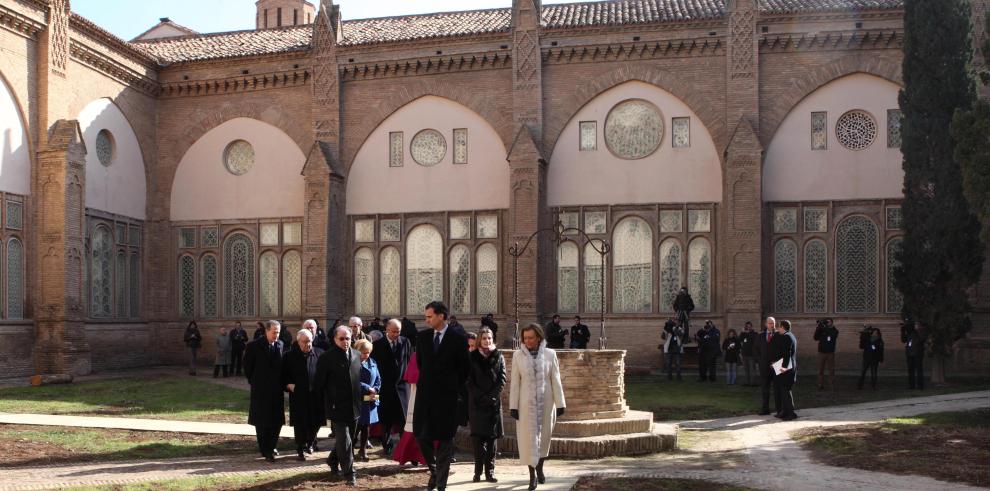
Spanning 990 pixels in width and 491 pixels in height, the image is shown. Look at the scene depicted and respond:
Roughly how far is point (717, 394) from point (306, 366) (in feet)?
37.8

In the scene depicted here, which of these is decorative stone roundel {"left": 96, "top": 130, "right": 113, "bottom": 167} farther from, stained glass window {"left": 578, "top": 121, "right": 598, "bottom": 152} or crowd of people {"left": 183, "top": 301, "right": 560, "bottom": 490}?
crowd of people {"left": 183, "top": 301, "right": 560, "bottom": 490}

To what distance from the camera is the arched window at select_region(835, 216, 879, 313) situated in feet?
91.0

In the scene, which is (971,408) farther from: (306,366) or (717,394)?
(306,366)

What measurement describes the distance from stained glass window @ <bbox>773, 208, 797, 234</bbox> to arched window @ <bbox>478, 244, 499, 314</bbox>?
771 centimetres

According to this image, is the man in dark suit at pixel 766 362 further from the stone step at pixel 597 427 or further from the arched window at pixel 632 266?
the arched window at pixel 632 266

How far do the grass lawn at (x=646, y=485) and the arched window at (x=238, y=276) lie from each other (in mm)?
22489

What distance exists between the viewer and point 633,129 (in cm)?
2945

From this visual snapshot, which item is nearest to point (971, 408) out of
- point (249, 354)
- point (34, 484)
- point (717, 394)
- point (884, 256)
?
point (717, 394)

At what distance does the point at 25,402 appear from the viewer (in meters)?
20.1

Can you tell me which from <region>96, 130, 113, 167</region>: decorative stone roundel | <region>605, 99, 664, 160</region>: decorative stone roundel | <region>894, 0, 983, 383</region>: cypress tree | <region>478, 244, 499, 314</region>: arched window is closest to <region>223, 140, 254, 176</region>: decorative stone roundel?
<region>96, 130, 113, 167</region>: decorative stone roundel

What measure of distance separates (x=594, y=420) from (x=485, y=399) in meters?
3.27

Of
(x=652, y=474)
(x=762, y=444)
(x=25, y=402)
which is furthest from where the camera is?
(x=25, y=402)

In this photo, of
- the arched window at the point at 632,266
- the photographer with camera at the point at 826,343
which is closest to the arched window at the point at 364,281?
the arched window at the point at 632,266

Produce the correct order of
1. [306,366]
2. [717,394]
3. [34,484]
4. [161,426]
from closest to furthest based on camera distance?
[34,484]
[306,366]
[161,426]
[717,394]
